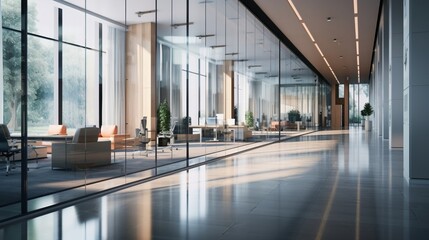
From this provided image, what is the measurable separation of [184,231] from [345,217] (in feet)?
6.04

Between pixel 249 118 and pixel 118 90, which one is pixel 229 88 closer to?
pixel 249 118

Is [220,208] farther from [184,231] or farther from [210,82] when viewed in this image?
[210,82]

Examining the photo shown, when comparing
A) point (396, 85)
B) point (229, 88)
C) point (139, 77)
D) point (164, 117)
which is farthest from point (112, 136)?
point (396, 85)

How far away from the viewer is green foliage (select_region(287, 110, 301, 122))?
2478 centimetres

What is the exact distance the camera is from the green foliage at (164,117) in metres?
9.62

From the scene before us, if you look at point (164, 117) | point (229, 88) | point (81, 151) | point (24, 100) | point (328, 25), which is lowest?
point (81, 151)

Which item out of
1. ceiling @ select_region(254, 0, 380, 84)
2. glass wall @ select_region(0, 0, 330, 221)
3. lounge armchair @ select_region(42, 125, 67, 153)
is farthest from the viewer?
ceiling @ select_region(254, 0, 380, 84)

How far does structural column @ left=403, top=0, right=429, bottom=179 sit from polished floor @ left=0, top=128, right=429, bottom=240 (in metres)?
0.42

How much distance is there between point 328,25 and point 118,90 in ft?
41.0

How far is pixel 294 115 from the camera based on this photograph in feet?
85.0

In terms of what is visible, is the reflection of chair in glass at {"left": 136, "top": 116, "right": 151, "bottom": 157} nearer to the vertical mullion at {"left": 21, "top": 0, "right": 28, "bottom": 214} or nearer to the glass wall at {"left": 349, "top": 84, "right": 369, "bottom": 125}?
the vertical mullion at {"left": 21, "top": 0, "right": 28, "bottom": 214}

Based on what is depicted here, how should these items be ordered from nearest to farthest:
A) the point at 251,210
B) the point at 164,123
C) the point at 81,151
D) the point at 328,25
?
1. the point at 251,210
2. the point at 81,151
3. the point at 164,123
4. the point at 328,25

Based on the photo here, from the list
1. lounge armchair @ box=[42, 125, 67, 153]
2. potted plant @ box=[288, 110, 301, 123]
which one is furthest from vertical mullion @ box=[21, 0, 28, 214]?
potted plant @ box=[288, 110, 301, 123]

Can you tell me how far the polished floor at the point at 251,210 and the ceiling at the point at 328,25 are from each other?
27.3 feet
